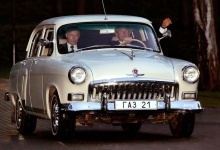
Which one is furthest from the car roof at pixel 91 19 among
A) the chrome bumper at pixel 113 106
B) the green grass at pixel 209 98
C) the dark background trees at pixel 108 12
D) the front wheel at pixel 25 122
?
the dark background trees at pixel 108 12

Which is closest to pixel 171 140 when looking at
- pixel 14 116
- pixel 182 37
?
pixel 14 116

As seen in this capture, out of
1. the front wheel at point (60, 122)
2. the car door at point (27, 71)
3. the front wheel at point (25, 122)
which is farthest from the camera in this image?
the front wheel at point (25, 122)

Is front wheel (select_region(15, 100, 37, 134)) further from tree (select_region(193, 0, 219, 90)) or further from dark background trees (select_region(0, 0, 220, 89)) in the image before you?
dark background trees (select_region(0, 0, 220, 89))

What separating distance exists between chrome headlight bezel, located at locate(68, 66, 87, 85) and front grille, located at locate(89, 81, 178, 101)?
0.18m

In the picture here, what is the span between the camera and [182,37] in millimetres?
45156

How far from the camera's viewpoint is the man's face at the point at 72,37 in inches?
595

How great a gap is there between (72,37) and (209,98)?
10151 mm

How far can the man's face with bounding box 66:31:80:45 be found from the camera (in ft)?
49.6

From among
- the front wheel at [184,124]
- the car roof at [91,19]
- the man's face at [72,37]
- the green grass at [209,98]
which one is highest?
the car roof at [91,19]

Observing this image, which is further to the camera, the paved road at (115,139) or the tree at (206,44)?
the tree at (206,44)

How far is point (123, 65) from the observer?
552 inches

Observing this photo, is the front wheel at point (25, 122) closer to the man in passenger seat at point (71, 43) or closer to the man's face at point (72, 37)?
the man in passenger seat at point (71, 43)

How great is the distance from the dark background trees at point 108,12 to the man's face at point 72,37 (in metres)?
27.5

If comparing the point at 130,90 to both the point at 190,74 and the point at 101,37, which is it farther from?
the point at 101,37
